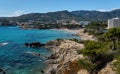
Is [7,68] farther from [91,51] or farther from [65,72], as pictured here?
[91,51]

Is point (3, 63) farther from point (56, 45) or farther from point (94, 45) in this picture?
point (56, 45)

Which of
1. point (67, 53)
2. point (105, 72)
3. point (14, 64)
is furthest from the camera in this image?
point (14, 64)

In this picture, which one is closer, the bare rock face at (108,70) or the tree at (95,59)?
the bare rock face at (108,70)

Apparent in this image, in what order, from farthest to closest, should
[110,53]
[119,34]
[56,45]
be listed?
[56,45]
[119,34]
[110,53]

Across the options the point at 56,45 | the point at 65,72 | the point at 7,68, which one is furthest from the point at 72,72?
the point at 56,45

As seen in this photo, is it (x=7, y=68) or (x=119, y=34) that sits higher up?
(x=119, y=34)

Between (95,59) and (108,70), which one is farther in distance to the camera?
(95,59)

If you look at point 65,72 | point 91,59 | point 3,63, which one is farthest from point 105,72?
point 3,63

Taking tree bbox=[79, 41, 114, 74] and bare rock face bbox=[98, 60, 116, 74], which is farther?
tree bbox=[79, 41, 114, 74]

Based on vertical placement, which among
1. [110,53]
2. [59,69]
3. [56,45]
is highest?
[110,53]

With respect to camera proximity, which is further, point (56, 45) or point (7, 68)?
point (56, 45)
